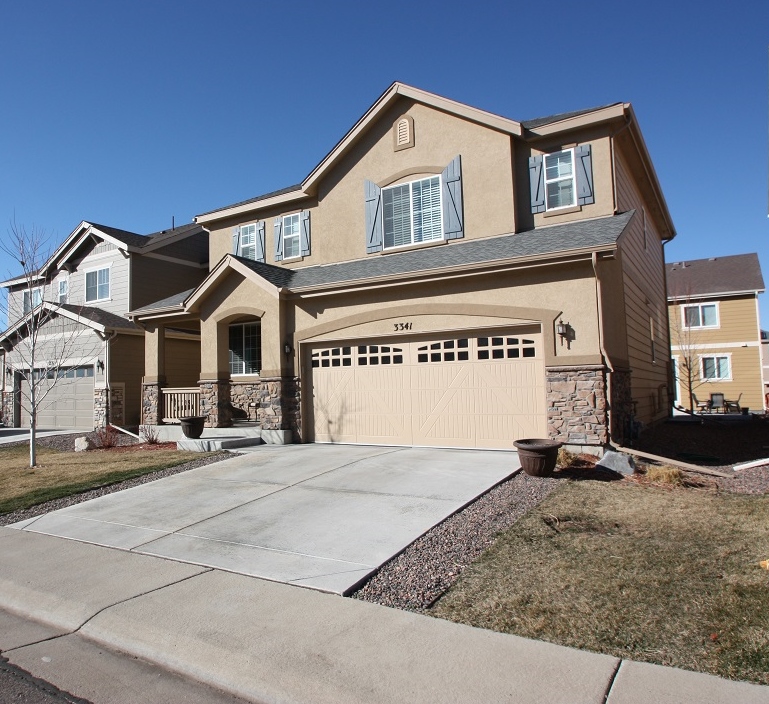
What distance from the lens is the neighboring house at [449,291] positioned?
10586 millimetres

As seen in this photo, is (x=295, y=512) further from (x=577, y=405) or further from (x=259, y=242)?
(x=259, y=242)

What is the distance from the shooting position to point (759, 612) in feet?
Result: 13.5

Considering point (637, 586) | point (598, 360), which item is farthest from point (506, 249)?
point (637, 586)

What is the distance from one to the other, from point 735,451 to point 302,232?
1211 cm

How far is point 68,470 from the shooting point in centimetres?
1175

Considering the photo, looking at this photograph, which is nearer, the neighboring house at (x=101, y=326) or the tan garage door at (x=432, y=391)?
the tan garage door at (x=432, y=391)

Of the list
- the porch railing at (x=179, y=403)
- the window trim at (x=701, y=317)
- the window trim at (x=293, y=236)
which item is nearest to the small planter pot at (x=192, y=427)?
the porch railing at (x=179, y=403)

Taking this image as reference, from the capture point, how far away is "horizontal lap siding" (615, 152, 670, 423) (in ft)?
43.4

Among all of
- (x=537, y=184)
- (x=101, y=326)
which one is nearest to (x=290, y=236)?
(x=537, y=184)

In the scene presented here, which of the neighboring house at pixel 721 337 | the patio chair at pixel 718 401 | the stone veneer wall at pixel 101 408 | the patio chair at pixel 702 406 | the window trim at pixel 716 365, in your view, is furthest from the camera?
the window trim at pixel 716 365

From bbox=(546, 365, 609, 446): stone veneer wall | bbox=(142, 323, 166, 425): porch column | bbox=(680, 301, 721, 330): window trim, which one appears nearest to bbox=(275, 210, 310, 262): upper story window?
bbox=(142, 323, 166, 425): porch column

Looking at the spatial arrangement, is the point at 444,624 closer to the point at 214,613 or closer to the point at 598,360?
the point at 214,613

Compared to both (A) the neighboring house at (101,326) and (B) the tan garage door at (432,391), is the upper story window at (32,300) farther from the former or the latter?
(B) the tan garage door at (432,391)

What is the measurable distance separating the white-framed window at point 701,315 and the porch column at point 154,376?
22.4 m
